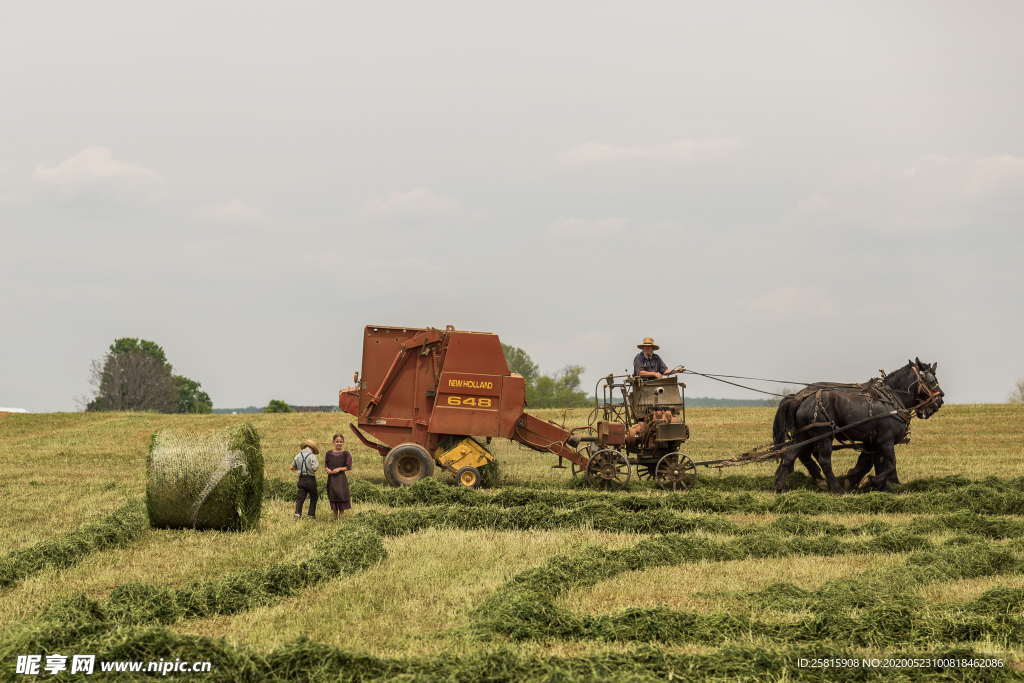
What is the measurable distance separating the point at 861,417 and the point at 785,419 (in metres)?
1.47

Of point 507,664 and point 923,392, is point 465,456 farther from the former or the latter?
point 507,664

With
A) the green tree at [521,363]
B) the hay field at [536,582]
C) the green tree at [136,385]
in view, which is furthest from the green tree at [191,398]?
the hay field at [536,582]

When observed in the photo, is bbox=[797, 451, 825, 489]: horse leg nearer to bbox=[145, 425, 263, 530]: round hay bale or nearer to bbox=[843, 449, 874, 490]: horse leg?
bbox=[843, 449, 874, 490]: horse leg

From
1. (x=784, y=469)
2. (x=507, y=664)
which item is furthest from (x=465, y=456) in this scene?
(x=507, y=664)

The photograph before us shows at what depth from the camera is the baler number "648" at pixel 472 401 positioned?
1998 centimetres

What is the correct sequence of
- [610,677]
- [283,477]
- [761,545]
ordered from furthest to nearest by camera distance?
1. [283,477]
2. [761,545]
3. [610,677]

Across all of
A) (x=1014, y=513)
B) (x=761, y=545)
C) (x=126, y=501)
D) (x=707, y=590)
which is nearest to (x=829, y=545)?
(x=761, y=545)

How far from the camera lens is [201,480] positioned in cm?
1417

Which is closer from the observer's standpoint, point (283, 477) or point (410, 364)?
point (410, 364)

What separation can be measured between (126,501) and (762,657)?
13104mm

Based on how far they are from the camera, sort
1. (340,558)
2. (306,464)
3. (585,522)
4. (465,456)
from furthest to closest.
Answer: (465,456) → (306,464) → (585,522) → (340,558)

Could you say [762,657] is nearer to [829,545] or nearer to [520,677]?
[520,677]

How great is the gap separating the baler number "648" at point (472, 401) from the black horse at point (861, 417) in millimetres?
5754

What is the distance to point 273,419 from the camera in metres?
45.9
